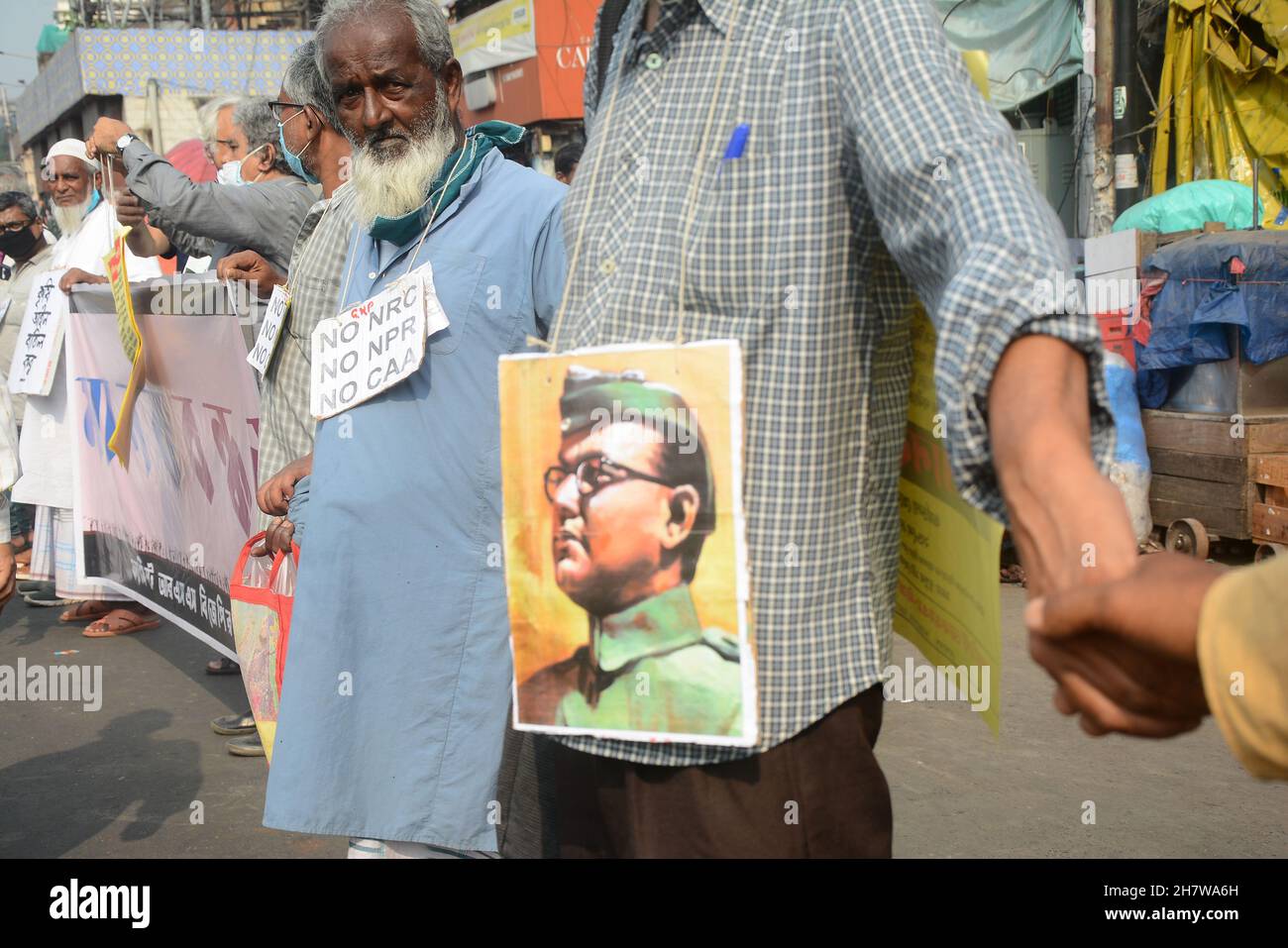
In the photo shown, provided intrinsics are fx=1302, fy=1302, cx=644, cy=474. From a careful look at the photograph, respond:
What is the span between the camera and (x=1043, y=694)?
16.1ft

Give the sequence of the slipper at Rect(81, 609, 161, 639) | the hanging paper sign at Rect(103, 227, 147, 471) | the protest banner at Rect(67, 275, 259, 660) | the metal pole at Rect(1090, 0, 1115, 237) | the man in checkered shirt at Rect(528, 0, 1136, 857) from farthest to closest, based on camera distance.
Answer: the metal pole at Rect(1090, 0, 1115, 237) < the slipper at Rect(81, 609, 161, 639) < the hanging paper sign at Rect(103, 227, 147, 471) < the protest banner at Rect(67, 275, 259, 660) < the man in checkered shirt at Rect(528, 0, 1136, 857)

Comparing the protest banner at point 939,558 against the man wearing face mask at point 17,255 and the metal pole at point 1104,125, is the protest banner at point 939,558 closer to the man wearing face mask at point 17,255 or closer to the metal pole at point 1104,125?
the man wearing face mask at point 17,255

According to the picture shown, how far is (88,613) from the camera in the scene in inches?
272

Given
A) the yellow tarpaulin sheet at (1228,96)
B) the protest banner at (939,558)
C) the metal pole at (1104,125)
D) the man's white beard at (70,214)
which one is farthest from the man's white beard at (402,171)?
the yellow tarpaulin sheet at (1228,96)

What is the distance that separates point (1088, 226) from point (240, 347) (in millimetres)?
6708

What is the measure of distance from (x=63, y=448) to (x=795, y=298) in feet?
18.4

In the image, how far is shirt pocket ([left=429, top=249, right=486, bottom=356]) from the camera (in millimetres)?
2256

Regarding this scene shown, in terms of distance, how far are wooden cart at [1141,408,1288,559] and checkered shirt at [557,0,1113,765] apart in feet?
16.6

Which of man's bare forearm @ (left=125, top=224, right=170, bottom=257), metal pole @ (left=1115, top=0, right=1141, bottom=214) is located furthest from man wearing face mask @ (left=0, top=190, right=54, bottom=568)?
metal pole @ (left=1115, top=0, right=1141, bottom=214)

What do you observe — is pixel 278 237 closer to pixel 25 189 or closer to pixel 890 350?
pixel 890 350

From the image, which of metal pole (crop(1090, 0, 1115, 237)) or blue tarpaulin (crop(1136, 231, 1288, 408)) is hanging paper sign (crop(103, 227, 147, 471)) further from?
A: metal pole (crop(1090, 0, 1115, 237))

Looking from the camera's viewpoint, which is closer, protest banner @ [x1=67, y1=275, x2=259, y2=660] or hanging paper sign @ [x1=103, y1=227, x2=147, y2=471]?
protest banner @ [x1=67, y1=275, x2=259, y2=660]

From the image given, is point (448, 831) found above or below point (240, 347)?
below
